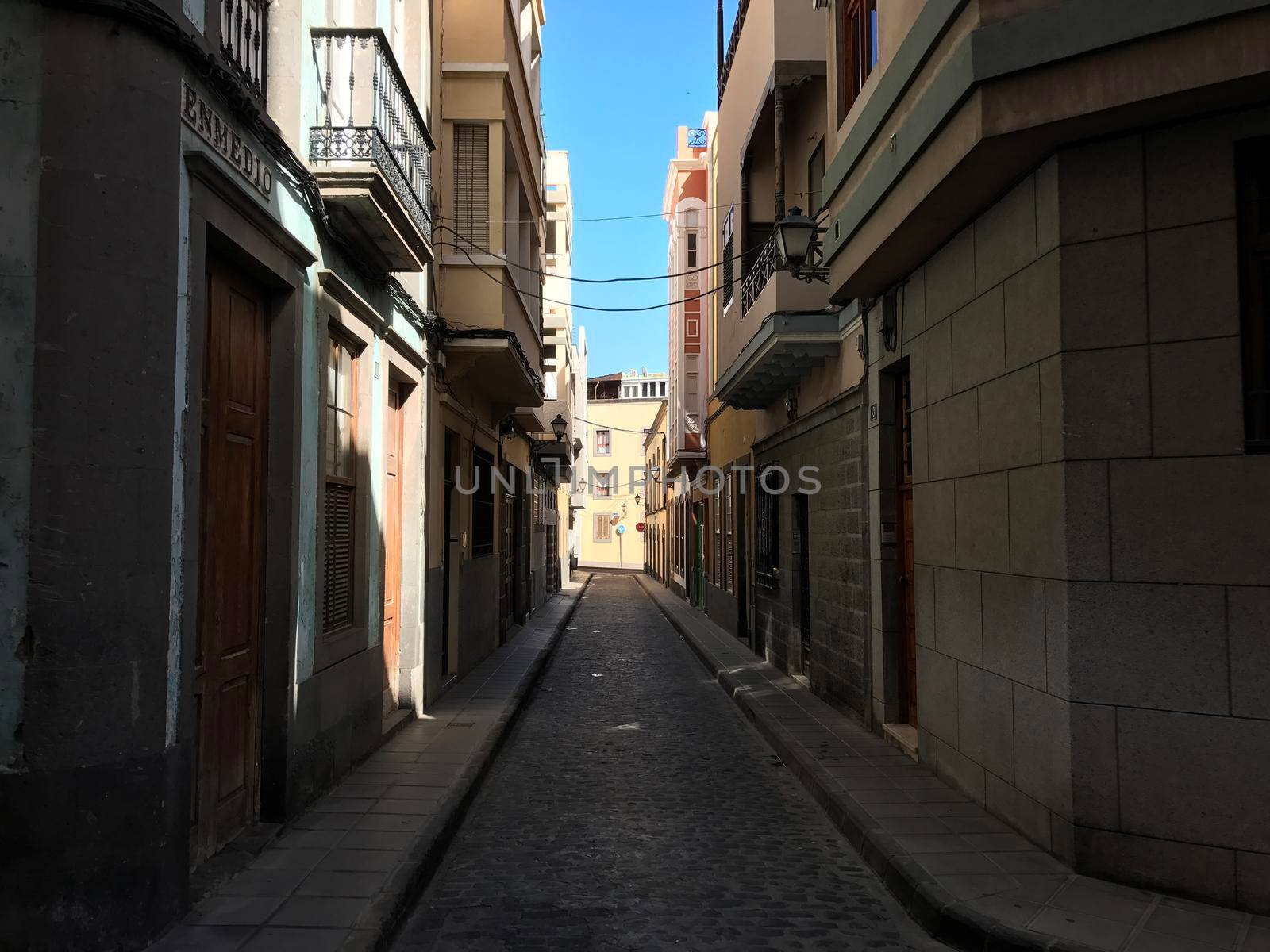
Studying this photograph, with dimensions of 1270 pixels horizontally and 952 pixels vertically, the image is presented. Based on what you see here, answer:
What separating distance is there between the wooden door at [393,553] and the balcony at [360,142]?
2.23m

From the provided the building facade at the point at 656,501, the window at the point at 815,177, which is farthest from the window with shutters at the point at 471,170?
the building facade at the point at 656,501

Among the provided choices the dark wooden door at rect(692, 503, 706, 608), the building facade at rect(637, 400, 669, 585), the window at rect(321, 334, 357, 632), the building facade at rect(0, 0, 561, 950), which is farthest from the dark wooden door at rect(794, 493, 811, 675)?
the building facade at rect(637, 400, 669, 585)

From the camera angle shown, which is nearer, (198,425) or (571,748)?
(198,425)

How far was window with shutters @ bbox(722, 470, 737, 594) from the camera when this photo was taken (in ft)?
60.1

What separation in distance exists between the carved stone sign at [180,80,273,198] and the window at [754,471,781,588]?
372 inches

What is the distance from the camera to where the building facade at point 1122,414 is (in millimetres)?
4633

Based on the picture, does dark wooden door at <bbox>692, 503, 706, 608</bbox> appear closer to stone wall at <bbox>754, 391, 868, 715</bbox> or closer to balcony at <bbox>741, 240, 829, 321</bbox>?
stone wall at <bbox>754, 391, 868, 715</bbox>

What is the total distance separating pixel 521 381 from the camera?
13023 millimetres

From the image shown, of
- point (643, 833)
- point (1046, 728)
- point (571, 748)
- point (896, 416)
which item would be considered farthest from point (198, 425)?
point (896, 416)

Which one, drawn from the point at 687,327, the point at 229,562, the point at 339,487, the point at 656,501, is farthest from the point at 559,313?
the point at 656,501

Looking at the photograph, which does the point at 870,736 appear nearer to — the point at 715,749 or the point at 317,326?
the point at 715,749

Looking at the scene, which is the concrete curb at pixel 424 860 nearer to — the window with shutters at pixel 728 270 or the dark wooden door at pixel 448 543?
the dark wooden door at pixel 448 543

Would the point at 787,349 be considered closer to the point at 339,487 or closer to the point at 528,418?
the point at 339,487

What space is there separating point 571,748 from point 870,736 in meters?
2.63
